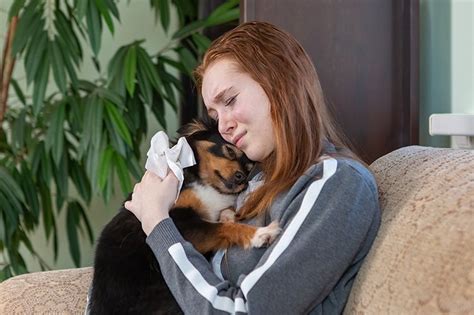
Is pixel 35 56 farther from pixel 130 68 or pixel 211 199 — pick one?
pixel 211 199

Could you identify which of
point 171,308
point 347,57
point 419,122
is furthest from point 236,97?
point 419,122

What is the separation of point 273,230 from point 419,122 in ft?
2.95

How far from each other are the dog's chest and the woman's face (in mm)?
157

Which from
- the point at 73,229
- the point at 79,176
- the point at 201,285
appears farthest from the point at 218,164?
the point at 73,229

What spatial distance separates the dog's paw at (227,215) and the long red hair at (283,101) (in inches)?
3.4

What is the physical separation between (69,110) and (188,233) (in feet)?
4.63

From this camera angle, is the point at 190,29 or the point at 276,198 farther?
the point at 190,29

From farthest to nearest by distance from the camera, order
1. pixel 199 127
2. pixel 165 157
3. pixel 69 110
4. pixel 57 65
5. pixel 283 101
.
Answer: pixel 69 110, pixel 57 65, pixel 199 127, pixel 165 157, pixel 283 101

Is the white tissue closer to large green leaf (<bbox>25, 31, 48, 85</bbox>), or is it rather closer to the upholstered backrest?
the upholstered backrest

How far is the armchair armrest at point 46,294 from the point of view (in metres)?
1.68

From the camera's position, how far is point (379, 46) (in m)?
2.11

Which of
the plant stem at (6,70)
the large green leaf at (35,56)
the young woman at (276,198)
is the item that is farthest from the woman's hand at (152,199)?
the plant stem at (6,70)

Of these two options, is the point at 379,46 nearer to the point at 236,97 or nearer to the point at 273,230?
the point at 236,97

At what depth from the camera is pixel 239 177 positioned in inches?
65.4
